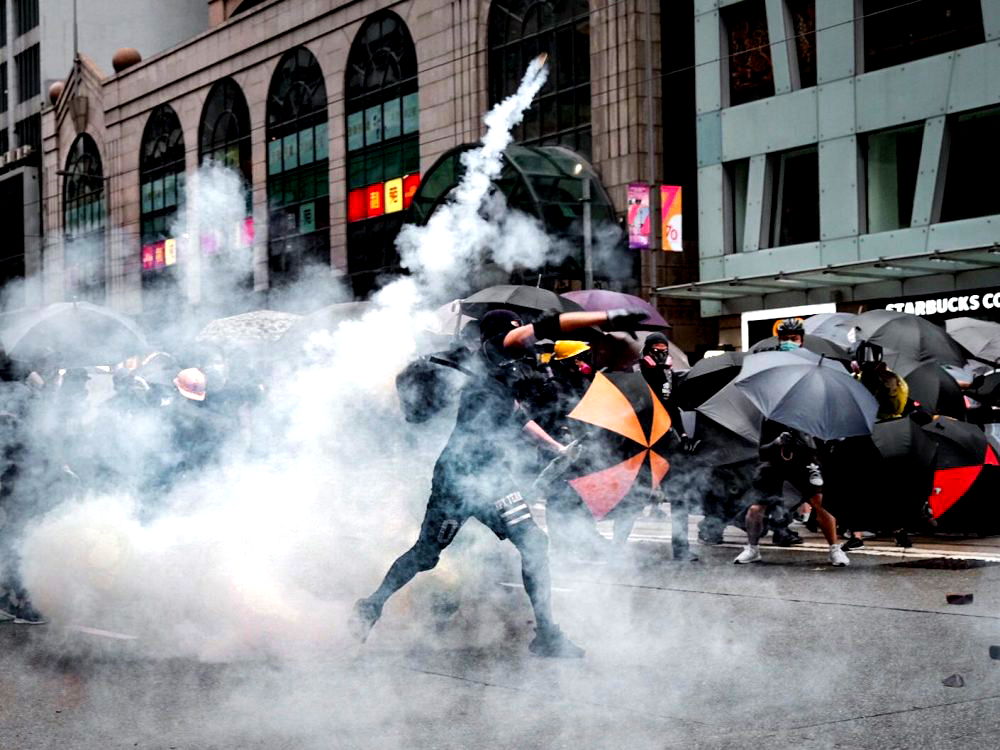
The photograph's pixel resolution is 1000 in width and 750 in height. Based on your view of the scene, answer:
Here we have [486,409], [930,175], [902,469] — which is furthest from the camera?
[930,175]

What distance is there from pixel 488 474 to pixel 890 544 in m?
5.24

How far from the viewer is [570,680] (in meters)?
6.00

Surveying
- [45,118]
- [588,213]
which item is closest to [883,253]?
[588,213]

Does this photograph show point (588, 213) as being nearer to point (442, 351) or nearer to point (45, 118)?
point (442, 351)

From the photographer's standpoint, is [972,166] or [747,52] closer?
[972,166]

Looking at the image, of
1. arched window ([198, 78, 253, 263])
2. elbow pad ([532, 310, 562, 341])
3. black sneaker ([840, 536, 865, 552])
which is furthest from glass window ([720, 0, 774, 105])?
elbow pad ([532, 310, 562, 341])

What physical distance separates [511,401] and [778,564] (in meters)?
3.85

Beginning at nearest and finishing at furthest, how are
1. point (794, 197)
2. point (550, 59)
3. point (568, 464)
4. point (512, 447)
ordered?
1. point (512, 447)
2. point (568, 464)
3. point (794, 197)
4. point (550, 59)

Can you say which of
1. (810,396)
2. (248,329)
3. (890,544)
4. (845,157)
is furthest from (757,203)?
(810,396)

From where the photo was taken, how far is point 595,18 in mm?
25812

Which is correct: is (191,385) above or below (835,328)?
below

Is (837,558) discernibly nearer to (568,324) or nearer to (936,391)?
(936,391)

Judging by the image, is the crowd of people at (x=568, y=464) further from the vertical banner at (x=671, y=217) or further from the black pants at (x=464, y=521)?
the vertical banner at (x=671, y=217)

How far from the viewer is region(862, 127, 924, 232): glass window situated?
2283 centimetres
